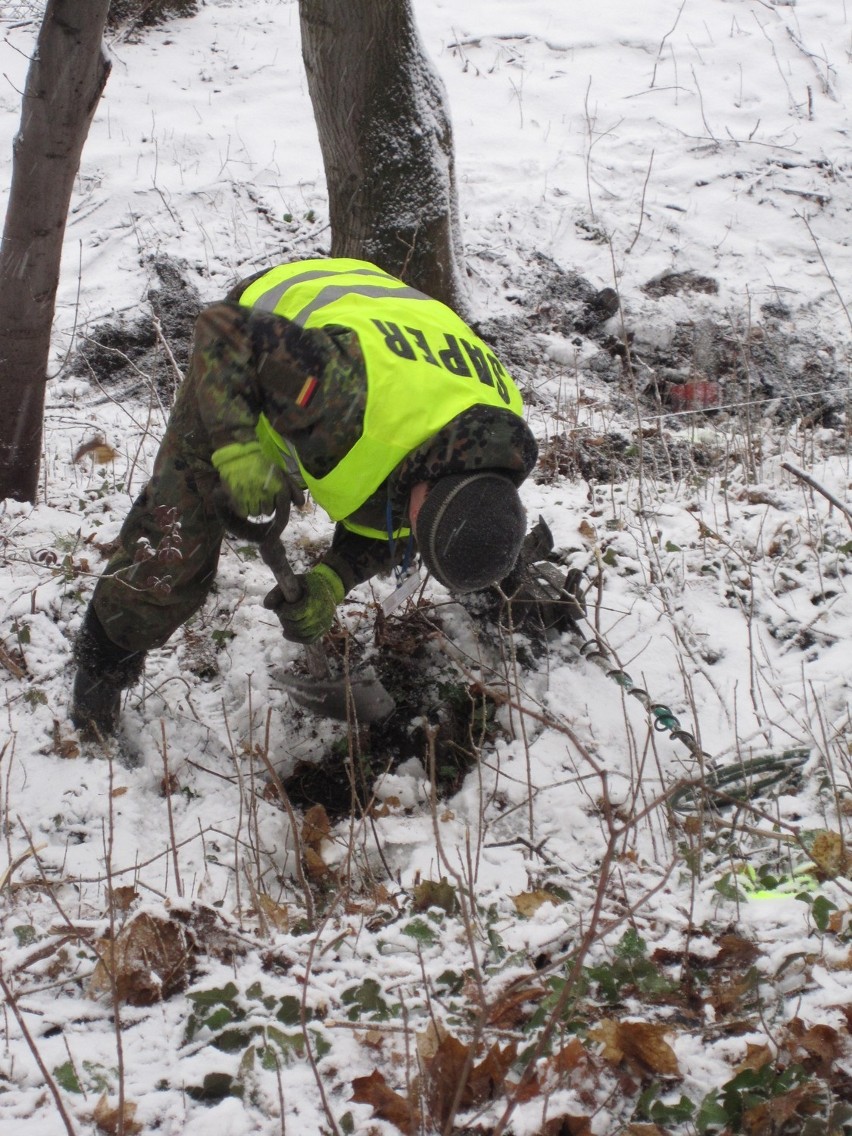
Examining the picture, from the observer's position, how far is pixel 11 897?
91.2 inches

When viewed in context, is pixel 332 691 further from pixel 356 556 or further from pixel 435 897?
pixel 435 897

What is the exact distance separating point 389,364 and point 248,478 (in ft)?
1.65

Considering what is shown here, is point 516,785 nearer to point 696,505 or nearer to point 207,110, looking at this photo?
point 696,505

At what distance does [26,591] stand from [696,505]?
3013 mm

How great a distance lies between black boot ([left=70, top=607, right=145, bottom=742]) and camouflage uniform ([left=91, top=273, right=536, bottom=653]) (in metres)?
0.14

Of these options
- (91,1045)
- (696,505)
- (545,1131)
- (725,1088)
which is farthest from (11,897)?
(696,505)

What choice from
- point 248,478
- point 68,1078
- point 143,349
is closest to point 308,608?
point 248,478

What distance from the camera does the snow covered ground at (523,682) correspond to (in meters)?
1.77

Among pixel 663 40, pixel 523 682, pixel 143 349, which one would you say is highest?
pixel 663 40

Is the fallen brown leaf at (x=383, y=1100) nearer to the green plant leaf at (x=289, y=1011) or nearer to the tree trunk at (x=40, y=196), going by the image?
the green plant leaf at (x=289, y=1011)

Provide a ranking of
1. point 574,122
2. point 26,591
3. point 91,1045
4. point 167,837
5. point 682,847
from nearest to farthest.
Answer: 1. point 91,1045
2. point 682,847
3. point 167,837
4. point 26,591
5. point 574,122

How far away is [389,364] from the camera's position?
2592 millimetres

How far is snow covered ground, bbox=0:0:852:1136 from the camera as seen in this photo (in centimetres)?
177

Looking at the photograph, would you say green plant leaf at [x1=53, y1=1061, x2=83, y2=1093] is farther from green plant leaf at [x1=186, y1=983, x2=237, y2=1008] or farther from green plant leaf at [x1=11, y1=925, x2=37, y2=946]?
green plant leaf at [x1=11, y1=925, x2=37, y2=946]
